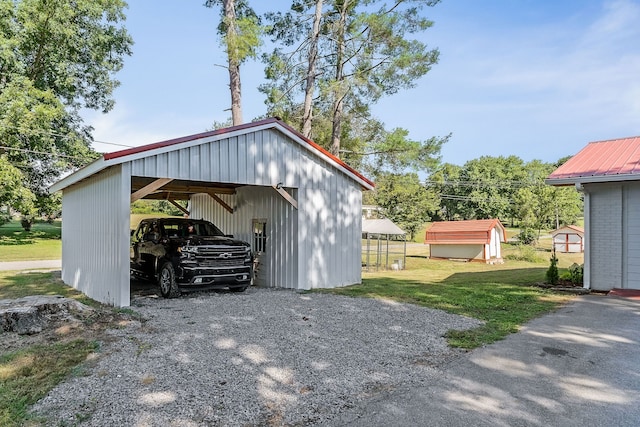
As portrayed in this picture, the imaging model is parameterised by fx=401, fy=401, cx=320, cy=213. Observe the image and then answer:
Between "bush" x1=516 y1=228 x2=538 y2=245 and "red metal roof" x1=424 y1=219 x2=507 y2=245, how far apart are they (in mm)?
5808

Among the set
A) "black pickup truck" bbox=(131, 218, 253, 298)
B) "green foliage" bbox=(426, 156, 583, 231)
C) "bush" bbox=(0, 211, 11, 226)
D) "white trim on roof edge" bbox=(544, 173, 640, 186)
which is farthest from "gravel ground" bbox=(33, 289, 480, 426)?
"green foliage" bbox=(426, 156, 583, 231)

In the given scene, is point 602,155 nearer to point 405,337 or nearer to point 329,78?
point 405,337

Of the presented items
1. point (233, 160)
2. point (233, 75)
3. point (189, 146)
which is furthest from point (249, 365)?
point (233, 75)

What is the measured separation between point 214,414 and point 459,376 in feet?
8.40

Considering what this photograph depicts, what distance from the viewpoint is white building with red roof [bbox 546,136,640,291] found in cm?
973

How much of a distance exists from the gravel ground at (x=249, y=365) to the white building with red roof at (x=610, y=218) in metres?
5.48

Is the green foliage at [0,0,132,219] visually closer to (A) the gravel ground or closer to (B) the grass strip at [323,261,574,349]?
(A) the gravel ground

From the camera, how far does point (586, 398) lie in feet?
12.3

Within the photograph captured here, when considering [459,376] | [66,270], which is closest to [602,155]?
[459,376]

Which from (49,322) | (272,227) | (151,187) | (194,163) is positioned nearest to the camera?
(49,322)

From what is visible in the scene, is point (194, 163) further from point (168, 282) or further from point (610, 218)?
point (610, 218)

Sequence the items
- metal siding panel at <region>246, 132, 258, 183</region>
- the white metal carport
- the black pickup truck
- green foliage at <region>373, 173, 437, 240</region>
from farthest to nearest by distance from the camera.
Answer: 1. green foliage at <region>373, 173, 437, 240</region>
2. metal siding panel at <region>246, 132, 258, 183</region>
3. the black pickup truck
4. the white metal carport

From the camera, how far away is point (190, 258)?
28.8ft

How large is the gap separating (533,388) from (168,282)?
7.53m
